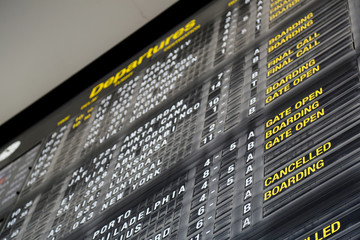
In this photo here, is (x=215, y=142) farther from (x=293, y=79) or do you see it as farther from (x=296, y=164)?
(x=296, y=164)

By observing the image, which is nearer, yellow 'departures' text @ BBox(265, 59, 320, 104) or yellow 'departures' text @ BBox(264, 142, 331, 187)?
yellow 'departures' text @ BBox(264, 142, 331, 187)

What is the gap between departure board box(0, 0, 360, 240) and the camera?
81.6 inches

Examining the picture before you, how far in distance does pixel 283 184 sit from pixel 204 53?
1.62 meters

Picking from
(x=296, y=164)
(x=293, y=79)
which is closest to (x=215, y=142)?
(x=293, y=79)

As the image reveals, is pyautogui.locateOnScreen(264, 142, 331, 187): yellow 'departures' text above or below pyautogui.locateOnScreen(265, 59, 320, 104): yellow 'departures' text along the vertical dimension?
below

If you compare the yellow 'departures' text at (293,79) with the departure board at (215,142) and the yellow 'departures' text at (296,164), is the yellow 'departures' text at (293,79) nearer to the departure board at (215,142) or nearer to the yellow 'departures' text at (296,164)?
the departure board at (215,142)

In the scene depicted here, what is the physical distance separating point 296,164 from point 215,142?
1.86 ft

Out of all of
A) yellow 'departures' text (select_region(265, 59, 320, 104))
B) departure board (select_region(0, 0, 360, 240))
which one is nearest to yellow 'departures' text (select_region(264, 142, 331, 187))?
departure board (select_region(0, 0, 360, 240))

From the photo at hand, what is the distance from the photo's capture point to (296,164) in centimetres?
215

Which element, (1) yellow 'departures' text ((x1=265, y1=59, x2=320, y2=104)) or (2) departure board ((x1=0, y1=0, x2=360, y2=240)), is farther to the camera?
(1) yellow 'departures' text ((x1=265, y1=59, x2=320, y2=104))

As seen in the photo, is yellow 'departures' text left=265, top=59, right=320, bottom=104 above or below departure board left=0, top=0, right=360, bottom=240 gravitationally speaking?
above

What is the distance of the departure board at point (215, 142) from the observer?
207 centimetres

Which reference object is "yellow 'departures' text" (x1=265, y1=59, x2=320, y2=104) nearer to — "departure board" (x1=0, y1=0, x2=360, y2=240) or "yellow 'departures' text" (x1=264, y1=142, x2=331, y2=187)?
→ "departure board" (x1=0, y1=0, x2=360, y2=240)

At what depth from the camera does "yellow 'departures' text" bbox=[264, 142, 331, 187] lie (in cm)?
211
